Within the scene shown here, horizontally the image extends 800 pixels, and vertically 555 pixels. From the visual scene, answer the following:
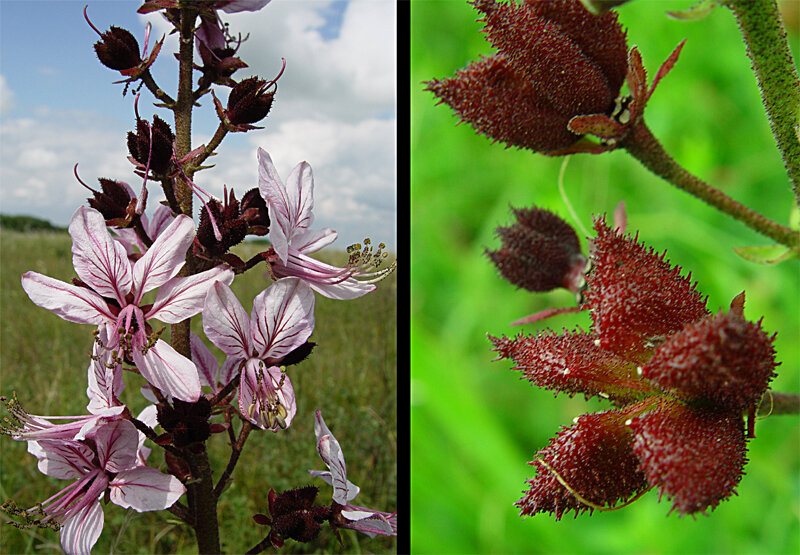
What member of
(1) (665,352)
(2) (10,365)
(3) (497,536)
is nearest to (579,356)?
(1) (665,352)

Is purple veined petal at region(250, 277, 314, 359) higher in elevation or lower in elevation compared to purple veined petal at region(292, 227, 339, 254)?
lower

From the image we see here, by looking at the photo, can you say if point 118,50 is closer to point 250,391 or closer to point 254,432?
point 250,391

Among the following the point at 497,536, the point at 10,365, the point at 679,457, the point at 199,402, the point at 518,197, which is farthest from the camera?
the point at 10,365

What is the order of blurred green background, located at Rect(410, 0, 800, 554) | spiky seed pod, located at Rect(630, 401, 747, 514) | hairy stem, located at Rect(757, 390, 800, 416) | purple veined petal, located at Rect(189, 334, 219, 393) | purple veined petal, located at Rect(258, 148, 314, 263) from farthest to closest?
blurred green background, located at Rect(410, 0, 800, 554) → purple veined petal, located at Rect(189, 334, 219, 393) → purple veined petal, located at Rect(258, 148, 314, 263) → hairy stem, located at Rect(757, 390, 800, 416) → spiky seed pod, located at Rect(630, 401, 747, 514)

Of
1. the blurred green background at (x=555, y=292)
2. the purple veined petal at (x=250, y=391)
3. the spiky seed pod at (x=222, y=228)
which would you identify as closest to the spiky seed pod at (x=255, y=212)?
the spiky seed pod at (x=222, y=228)

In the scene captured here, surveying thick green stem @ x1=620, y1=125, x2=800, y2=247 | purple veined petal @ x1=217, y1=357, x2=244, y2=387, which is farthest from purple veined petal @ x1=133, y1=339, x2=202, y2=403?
thick green stem @ x1=620, y1=125, x2=800, y2=247

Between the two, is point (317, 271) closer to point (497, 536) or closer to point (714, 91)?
point (497, 536)

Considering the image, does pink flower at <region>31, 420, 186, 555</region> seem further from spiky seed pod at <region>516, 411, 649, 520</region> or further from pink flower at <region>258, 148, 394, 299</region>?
spiky seed pod at <region>516, 411, 649, 520</region>
